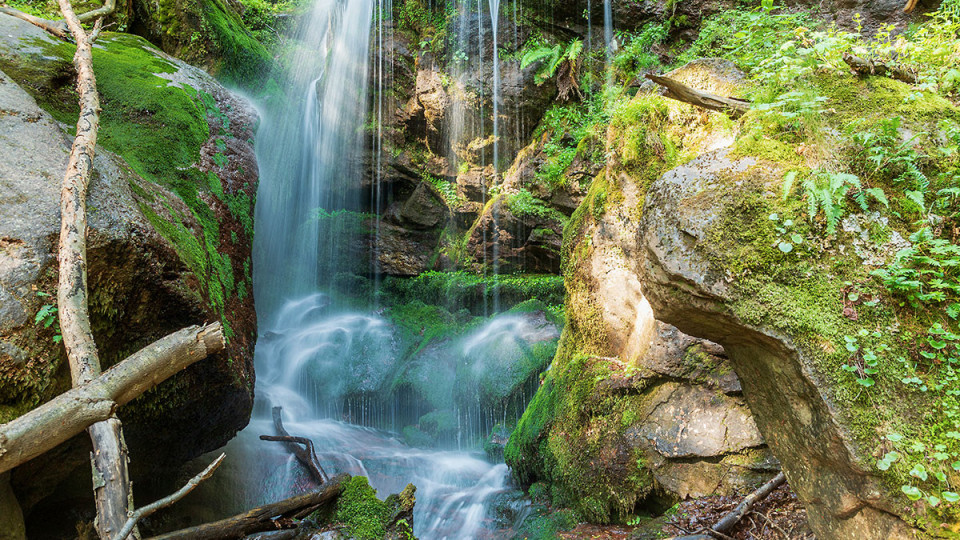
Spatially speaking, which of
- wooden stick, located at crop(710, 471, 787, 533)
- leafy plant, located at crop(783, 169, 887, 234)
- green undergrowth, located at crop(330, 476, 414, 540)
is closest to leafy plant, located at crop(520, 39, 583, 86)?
leafy plant, located at crop(783, 169, 887, 234)

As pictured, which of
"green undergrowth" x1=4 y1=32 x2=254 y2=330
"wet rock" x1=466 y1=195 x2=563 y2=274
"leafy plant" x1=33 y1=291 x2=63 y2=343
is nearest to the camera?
"leafy plant" x1=33 y1=291 x2=63 y2=343

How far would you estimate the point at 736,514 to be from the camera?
386 centimetres

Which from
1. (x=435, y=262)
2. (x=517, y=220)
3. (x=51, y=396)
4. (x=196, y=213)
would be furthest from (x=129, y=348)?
(x=435, y=262)

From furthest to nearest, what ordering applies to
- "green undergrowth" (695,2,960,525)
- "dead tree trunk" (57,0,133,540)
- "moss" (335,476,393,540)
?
"moss" (335,476,393,540) < "dead tree trunk" (57,0,133,540) < "green undergrowth" (695,2,960,525)

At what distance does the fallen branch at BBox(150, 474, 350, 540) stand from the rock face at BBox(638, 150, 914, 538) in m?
3.87

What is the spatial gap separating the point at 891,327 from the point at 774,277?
57cm

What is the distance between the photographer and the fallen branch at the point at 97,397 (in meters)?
2.98

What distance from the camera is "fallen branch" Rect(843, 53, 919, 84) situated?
3217 millimetres

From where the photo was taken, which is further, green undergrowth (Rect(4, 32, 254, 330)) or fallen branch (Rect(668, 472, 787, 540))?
green undergrowth (Rect(4, 32, 254, 330))

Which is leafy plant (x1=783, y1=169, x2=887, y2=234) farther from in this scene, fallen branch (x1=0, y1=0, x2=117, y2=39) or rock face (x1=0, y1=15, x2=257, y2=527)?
fallen branch (x1=0, y1=0, x2=117, y2=39)

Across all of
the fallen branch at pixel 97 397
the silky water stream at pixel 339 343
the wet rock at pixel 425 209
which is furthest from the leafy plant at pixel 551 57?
the fallen branch at pixel 97 397

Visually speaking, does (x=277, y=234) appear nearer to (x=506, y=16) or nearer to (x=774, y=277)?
(x=506, y=16)

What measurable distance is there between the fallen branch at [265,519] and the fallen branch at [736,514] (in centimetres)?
333

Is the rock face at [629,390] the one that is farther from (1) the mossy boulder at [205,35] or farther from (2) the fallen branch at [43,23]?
(1) the mossy boulder at [205,35]
